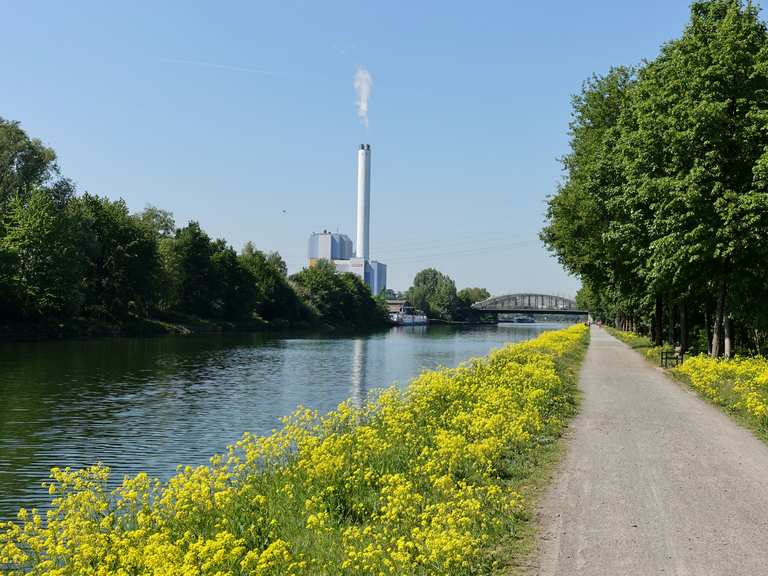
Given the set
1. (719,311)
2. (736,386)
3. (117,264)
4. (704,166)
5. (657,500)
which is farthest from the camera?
(117,264)

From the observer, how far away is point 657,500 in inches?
430

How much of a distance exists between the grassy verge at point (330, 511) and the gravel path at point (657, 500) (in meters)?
0.59

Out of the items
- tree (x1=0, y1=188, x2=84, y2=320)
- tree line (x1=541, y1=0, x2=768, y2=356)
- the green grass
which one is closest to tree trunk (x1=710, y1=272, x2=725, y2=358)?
tree line (x1=541, y1=0, x2=768, y2=356)

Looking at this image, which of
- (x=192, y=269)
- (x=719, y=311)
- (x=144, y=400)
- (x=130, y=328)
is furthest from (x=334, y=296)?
(x=719, y=311)

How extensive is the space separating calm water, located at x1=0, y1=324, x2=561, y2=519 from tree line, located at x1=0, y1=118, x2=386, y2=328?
13.5 m

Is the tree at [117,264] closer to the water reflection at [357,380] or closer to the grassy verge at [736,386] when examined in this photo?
the water reflection at [357,380]

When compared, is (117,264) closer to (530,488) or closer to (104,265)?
(104,265)

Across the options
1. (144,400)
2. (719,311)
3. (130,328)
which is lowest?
(144,400)

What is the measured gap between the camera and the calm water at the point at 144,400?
1908cm

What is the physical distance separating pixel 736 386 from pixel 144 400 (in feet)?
70.6

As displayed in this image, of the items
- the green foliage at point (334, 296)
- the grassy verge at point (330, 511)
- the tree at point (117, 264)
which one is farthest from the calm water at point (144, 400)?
the green foliage at point (334, 296)

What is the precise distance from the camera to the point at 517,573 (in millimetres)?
8086

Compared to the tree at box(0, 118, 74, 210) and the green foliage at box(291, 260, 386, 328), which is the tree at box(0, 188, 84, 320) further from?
the green foliage at box(291, 260, 386, 328)

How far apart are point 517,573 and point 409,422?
7704 millimetres
